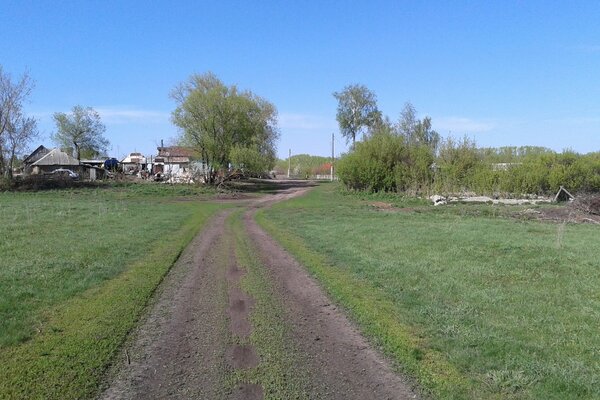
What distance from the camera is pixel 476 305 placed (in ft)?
23.9

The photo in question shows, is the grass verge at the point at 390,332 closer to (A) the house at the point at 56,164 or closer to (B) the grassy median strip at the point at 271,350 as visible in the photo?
(B) the grassy median strip at the point at 271,350

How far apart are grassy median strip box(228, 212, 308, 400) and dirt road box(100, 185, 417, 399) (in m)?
0.01

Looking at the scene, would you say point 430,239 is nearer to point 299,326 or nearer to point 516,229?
point 516,229

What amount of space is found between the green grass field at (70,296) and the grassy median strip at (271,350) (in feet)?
5.17

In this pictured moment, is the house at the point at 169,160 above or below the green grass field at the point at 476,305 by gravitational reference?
above

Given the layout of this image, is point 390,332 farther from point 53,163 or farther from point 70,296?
point 53,163

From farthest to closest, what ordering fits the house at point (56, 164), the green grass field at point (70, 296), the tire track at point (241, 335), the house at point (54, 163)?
1. the house at point (54, 163)
2. the house at point (56, 164)
3. the green grass field at point (70, 296)
4. the tire track at point (241, 335)

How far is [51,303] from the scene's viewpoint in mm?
7281

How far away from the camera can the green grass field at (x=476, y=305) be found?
4730 millimetres

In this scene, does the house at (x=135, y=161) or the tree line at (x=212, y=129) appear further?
the house at (x=135, y=161)

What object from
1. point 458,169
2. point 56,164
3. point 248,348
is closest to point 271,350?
point 248,348

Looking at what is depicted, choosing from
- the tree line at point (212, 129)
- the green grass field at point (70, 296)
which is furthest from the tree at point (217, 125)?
the green grass field at point (70, 296)

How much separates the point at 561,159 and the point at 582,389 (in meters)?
37.3

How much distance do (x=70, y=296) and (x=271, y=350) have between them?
163 inches
